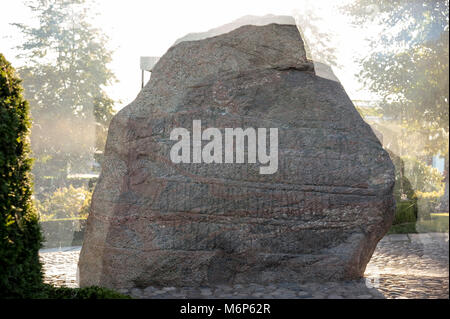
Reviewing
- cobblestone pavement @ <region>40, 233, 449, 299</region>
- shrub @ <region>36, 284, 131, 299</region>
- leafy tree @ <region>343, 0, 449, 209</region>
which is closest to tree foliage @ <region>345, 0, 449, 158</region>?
leafy tree @ <region>343, 0, 449, 209</region>

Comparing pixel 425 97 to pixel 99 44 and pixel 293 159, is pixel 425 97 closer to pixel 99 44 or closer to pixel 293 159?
pixel 293 159

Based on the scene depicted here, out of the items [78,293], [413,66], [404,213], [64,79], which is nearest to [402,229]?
[404,213]

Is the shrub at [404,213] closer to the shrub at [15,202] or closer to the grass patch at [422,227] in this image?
the grass patch at [422,227]

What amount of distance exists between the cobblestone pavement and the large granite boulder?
0.62ft

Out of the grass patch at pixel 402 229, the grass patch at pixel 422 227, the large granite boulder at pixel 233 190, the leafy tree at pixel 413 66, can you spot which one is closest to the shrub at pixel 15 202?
the large granite boulder at pixel 233 190

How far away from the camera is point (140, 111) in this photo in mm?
6004

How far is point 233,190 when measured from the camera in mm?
5719

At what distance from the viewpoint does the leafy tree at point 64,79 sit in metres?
18.8

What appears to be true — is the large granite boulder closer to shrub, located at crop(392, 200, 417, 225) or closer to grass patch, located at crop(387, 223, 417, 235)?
grass patch, located at crop(387, 223, 417, 235)

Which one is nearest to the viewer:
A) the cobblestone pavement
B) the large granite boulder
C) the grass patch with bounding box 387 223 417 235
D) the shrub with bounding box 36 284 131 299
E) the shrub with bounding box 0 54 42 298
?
the shrub with bounding box 0 54 42 298

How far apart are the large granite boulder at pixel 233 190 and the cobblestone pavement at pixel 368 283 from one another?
19cm

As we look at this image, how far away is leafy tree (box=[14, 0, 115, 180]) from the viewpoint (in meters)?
18.8

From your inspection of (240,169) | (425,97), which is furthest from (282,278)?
(425,97)

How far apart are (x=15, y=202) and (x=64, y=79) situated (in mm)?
16866
